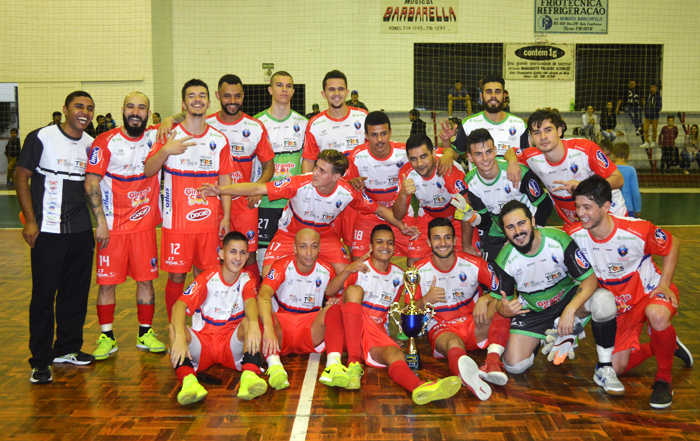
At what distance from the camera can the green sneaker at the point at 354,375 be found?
470cm

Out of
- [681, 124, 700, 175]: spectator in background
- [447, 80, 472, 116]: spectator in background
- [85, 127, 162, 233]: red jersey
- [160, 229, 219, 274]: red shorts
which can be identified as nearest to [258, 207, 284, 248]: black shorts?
[160, 229, 219, 274]: red shorts

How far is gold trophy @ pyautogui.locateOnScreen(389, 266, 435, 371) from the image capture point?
5094 mm

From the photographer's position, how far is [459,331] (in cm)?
545

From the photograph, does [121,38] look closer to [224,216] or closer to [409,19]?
[409,19]

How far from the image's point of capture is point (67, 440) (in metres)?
3.97

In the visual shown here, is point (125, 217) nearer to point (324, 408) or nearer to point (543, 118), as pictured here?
point (324, 408)

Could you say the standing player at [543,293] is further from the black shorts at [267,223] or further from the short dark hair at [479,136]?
the black shorts at [267,223]

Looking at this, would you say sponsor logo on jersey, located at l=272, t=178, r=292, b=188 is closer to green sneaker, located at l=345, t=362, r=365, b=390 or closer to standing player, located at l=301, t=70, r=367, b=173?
standing player, located at l=301, t=70, r=367, b=173

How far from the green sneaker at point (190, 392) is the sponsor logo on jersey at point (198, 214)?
1714 millimetres

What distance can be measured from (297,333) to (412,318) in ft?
3.67

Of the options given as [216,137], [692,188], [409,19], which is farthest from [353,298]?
[409,19]

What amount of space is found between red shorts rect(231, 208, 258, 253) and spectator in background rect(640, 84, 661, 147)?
60.6 ft

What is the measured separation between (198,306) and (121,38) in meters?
17.3

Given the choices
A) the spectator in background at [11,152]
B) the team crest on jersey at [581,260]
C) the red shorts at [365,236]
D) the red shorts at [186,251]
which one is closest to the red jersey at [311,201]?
the red shorts at [365,236]
